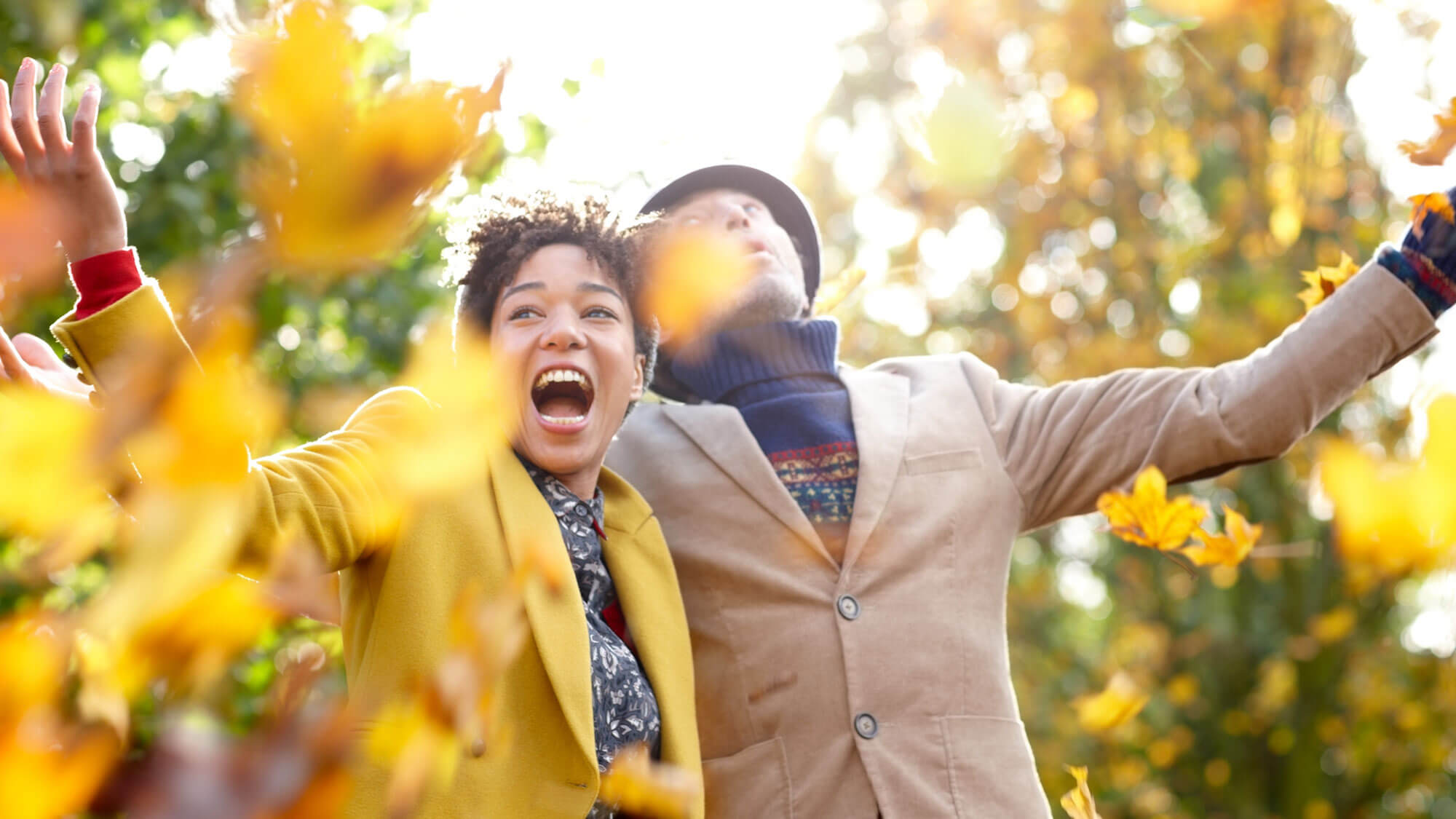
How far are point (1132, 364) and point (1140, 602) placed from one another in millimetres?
1759

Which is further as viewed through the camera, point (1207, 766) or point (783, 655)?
point (1207, 766)

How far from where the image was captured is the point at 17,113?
1211 millimetres

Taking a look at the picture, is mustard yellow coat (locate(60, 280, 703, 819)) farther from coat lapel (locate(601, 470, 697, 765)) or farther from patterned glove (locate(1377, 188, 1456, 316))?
patterned glove (locate(1377, 188, 1456, 316))

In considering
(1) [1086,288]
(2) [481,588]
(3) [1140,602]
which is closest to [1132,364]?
(1) [1086,288]

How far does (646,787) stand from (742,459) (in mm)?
1021

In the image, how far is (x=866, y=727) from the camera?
2070 mm

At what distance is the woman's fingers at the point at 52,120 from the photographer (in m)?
1.22

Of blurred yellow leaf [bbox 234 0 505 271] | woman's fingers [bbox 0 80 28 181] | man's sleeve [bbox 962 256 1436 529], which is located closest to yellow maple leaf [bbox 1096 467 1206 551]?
man's sleeve [bbox 962 256 1436 529]

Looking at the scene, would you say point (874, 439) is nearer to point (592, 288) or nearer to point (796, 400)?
point (796, 400)

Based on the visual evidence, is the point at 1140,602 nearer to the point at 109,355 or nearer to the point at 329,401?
the point at 329,401

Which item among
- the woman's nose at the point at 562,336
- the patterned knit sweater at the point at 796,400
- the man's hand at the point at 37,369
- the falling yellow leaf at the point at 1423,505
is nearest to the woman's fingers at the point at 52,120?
the man's hand at the point at 37,369

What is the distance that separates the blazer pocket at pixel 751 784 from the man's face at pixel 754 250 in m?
0.87

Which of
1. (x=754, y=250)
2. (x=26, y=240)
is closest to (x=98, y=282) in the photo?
(x=26, y=240)

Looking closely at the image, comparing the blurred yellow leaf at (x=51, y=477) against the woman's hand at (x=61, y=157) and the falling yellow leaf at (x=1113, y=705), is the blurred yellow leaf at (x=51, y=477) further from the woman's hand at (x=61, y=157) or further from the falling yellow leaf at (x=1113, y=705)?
the falling yellow leaf at (x=1113, y=705)
